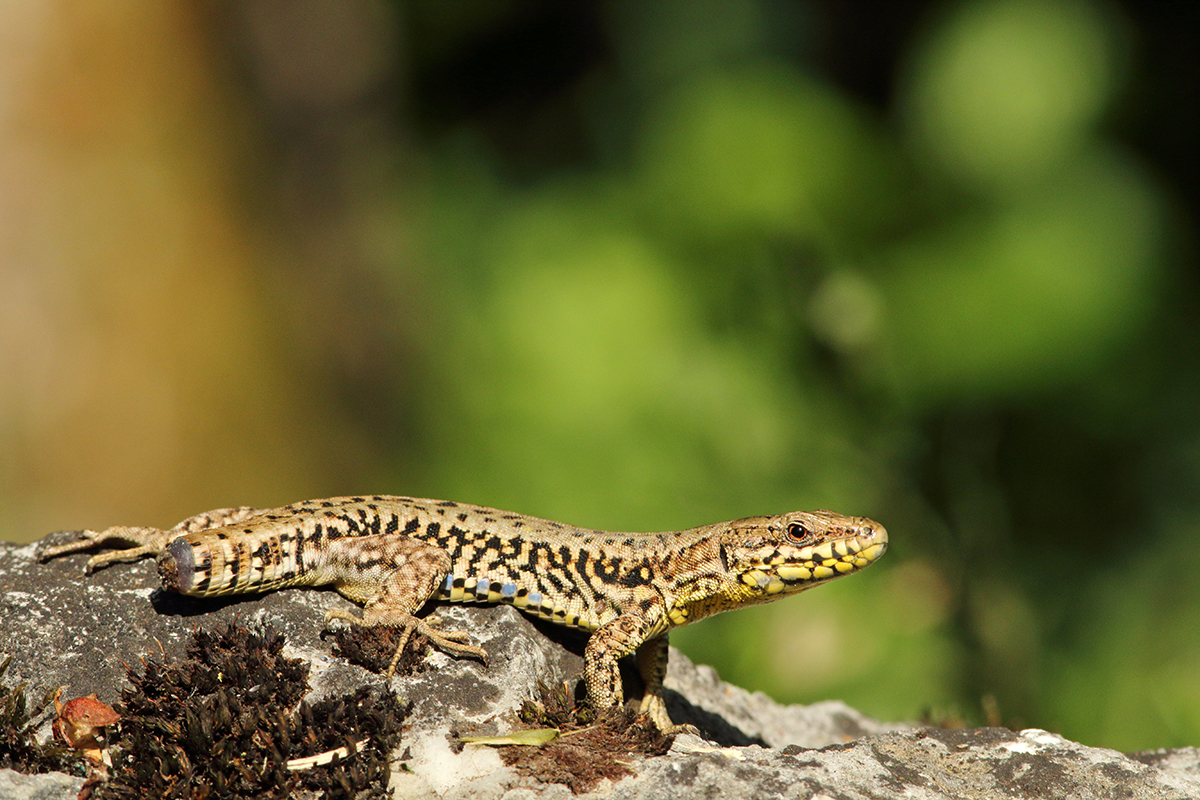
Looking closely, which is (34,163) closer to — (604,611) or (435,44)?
(435,44)

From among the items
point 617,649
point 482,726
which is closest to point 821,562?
point 617,649

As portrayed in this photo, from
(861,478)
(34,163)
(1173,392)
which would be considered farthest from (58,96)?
(1173,392)

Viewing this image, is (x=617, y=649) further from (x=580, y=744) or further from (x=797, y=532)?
(x=797, y=532)

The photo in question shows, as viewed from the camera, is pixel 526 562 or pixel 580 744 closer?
pixel 580 744

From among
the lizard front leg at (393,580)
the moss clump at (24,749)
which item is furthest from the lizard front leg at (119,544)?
the moss clump at (24,749)

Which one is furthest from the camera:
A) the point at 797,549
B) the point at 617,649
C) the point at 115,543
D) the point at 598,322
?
the point at 598,322

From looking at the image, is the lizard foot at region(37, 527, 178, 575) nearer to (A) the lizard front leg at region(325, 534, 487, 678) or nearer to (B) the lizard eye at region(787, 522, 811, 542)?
(A) the lizard front leg at region(325, 534, 487, 678)

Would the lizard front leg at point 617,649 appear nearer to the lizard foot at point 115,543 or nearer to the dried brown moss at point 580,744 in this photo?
the dried brown moss at point 580,744
